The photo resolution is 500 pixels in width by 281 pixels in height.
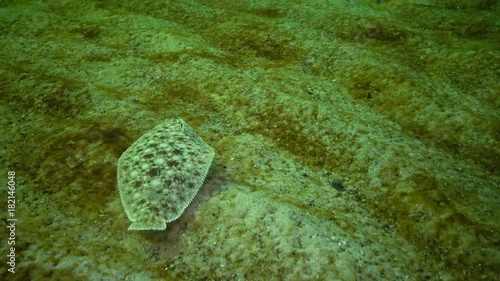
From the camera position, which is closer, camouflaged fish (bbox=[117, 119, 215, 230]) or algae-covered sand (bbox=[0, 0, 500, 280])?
camouflaged fish (bbox=[117, 119, 215, 230])

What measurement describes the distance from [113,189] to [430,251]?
5.47 meters

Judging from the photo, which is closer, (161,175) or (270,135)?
(161,175)

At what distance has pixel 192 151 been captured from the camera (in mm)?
5340

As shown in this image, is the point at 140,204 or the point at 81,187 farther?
the point at 81,187

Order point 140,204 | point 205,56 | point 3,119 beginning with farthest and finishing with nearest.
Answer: point 205,56, point 3,119, point 140,204

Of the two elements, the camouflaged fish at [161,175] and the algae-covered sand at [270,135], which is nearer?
the camouflaged fish at [161,175]

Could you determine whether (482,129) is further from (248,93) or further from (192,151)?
(192,151)

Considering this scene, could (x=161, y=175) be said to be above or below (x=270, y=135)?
above

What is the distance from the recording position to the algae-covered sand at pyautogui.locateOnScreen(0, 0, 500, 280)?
15.6 feet

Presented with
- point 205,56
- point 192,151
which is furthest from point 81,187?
point 205,56

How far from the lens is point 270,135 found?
6.90 metres

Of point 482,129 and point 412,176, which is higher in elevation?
point 482,129

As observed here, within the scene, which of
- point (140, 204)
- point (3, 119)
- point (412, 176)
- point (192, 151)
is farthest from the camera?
point (3, 119)

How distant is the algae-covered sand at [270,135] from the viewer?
4742 mm
